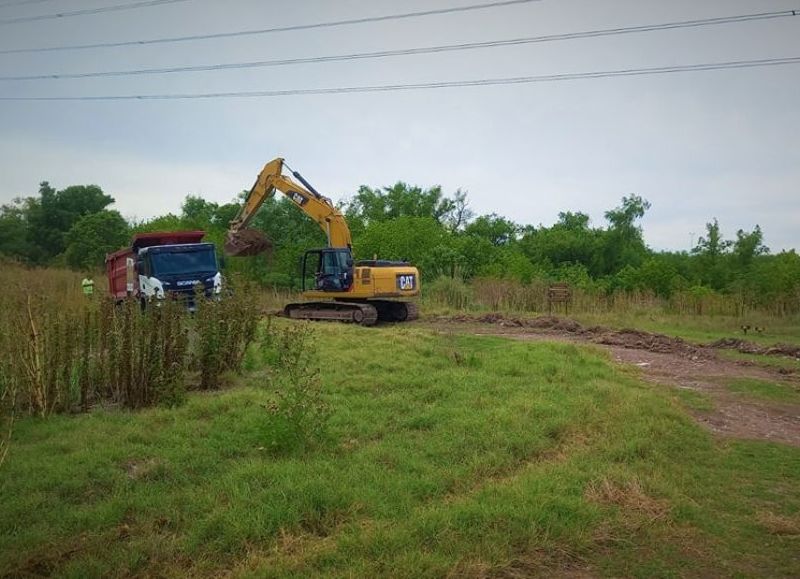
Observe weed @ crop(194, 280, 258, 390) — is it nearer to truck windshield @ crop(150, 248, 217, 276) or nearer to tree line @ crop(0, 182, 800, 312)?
truck windshield @ crop(150, 248, 217, 276)

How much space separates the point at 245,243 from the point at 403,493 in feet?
57.9

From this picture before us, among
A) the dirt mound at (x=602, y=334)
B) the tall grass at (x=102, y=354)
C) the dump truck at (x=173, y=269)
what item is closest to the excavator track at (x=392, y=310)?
the dirt mound at (x=602, y=334)

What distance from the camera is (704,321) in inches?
883

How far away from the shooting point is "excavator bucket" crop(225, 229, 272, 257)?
70.4ft

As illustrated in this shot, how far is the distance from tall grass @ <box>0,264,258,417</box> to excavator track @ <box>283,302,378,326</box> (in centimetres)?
1045

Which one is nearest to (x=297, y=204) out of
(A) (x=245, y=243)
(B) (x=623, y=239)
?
(A) (x=245, y=243)

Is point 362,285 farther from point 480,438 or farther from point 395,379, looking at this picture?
point 480,438

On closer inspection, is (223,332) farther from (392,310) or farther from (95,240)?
(95,240)

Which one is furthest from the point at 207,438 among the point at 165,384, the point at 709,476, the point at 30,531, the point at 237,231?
the point at 237,231

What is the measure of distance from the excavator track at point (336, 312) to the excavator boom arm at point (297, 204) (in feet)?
6.64

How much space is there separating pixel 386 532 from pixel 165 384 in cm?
432

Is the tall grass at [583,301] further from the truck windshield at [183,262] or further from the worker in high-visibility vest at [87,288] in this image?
the worker in high-visibility vest at [87,288]

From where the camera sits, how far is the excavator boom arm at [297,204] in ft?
67.1

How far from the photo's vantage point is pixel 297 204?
2109 cm
